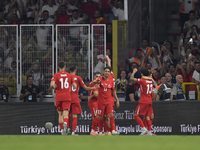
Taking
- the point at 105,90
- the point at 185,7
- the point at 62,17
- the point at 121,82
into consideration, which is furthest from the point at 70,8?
the point at 185,7

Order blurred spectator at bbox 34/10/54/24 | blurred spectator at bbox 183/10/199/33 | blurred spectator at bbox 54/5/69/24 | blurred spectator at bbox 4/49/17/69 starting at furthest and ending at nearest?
blurred spectator at bbox 183/10/199/33 < blurred spectator at bbox 54/5/69/24 < blurred spectator at bbox 34/10/54/24 < blurred spectator at bbox 4/49/17/69

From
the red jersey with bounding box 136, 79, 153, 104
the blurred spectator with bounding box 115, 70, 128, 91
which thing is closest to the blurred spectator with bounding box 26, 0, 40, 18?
the blurred spectator with bounding box 115, 70, 128, 91

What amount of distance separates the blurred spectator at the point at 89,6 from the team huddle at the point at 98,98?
12.9 feet

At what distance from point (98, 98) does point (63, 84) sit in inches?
52.8

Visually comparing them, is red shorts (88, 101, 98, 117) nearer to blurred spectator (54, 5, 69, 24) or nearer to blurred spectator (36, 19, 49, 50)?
blurred spectator (36, 19, 49, 50)

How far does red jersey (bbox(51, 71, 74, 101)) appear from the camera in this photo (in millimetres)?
11164

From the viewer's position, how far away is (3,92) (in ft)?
45.1

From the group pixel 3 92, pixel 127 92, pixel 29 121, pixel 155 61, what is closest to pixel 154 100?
pixel 127 92

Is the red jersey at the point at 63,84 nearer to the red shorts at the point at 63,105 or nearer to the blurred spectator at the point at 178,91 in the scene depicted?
the red shorts at the point at 63,105

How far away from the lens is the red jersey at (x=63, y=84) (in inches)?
440

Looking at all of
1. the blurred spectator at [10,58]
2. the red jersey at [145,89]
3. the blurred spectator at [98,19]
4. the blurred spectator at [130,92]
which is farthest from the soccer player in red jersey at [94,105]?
the blurred spectator at [98,19]

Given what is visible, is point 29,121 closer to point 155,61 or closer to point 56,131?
point 56,131

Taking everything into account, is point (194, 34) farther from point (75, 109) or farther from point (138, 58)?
point (75, 109)

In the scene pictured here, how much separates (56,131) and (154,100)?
3.26m
